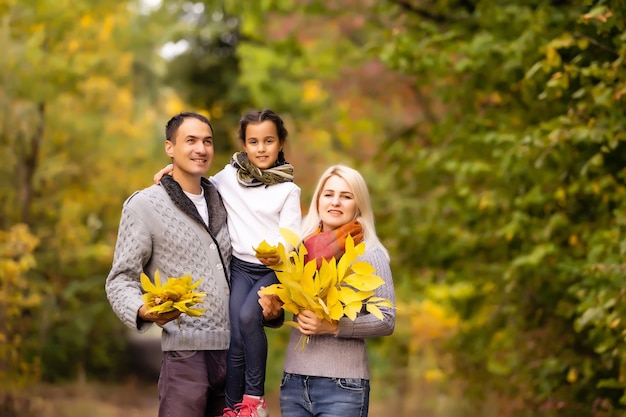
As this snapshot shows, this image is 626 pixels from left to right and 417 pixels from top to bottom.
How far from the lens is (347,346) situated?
12.8 ft

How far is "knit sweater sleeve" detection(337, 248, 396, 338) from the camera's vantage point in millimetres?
3789

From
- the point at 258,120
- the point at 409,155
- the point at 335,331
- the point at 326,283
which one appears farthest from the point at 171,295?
the point at 409,155

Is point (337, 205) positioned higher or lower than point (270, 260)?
higher

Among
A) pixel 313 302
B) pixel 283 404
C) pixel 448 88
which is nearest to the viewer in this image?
pixel 313 302

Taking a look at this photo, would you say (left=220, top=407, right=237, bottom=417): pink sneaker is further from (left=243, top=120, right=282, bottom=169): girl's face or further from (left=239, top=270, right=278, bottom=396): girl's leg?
(left=243, top=120, right=282, bottom=169): girl's face

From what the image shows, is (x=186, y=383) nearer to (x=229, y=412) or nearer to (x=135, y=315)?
(x=229, y=412)

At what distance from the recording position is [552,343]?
7.41 m

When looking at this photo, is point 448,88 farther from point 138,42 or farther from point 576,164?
point 138,42

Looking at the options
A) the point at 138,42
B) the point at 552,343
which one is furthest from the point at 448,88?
the point at 138,42

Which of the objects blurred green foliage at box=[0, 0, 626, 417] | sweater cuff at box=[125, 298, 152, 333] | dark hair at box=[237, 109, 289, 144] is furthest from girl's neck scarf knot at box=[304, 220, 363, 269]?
blurred green foliage at box=[0, 0, 626, 417]

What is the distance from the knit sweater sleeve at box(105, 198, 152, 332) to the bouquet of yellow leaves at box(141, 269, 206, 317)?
16 centimetres

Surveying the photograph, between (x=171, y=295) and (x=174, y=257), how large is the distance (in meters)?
0.40

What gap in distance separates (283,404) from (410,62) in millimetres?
4000

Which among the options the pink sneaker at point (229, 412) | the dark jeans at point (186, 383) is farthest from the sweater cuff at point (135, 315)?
the pink sneaker at point (229, 412)
